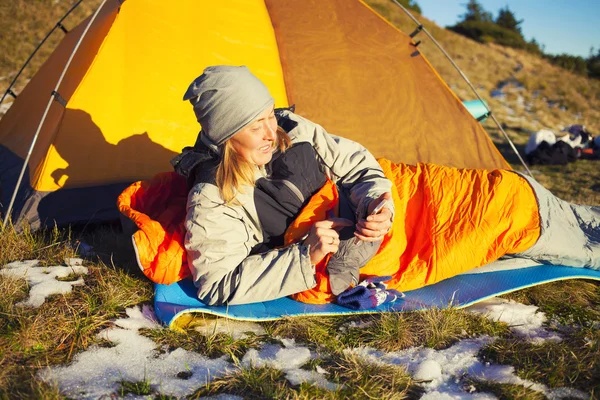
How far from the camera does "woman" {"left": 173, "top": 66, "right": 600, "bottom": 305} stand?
101 inches

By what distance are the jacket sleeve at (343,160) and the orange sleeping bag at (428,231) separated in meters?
0.12

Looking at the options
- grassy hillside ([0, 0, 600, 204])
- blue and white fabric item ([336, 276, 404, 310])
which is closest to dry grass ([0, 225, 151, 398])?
blue and white fabric item ([336, 276, 404, 310])

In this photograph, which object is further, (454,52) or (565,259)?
(454,52)

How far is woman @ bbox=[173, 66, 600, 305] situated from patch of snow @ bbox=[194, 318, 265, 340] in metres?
0.11

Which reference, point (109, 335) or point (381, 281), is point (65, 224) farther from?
point (381, 281)

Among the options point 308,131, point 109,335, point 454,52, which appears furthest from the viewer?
point 454,52

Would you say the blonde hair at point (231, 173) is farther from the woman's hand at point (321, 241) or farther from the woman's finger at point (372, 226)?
the woman's finger at point (372, 226)

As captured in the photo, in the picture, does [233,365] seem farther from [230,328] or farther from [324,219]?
[324,219]

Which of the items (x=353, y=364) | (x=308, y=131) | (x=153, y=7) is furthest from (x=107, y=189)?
(x=353, y=364)

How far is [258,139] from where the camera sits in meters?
2.61

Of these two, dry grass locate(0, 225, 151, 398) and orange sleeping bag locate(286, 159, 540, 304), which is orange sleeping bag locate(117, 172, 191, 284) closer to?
dry grass locate(0, 225, 151, 398)

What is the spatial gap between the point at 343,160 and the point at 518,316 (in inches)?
50.4

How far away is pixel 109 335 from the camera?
8.16 feet

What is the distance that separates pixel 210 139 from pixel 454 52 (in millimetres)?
14313
